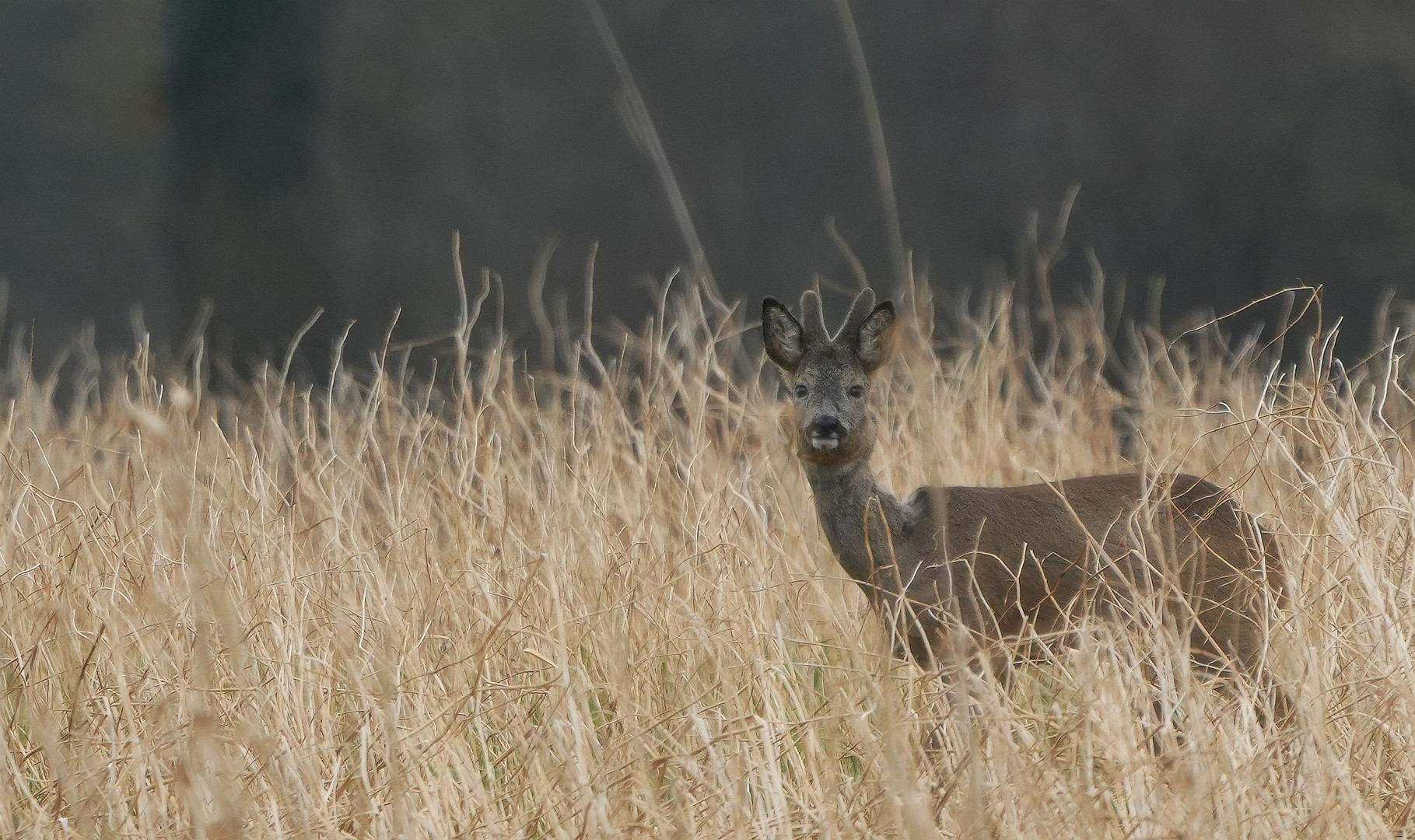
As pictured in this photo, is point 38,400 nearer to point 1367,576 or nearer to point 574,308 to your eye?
point 574,308

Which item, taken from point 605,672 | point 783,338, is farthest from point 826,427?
point 605,672

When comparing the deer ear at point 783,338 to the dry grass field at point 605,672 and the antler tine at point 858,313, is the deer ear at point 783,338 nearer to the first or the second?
the antler tine at point 858,313

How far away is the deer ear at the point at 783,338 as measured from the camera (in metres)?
3.04

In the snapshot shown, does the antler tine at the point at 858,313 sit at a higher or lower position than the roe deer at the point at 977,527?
higher

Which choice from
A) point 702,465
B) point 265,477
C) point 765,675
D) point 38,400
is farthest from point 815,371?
point 38,400

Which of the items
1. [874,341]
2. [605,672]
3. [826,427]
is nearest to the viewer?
[605,672]

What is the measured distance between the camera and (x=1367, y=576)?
6.95ft

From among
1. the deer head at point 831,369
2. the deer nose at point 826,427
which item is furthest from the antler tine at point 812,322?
the deer nose at point 826,427

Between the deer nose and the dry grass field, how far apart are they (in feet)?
0.59

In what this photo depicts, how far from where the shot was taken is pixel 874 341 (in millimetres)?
3000

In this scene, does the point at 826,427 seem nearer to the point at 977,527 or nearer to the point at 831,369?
the point at 831,369

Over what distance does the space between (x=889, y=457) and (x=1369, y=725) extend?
76.1 inches

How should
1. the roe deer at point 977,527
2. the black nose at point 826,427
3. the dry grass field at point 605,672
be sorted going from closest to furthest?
the dry grass field at point 605,672
the roe deer at point 977,527
the black nose at point 826,427

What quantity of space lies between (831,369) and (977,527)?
408 mm
